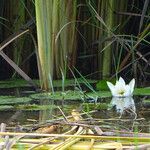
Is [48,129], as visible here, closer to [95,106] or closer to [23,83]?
[95,106]

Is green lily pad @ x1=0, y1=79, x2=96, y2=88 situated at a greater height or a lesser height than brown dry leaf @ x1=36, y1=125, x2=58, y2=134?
greater

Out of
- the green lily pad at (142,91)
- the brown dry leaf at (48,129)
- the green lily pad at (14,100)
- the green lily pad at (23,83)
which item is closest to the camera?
Answer: the brown dry leaf at (48,129)

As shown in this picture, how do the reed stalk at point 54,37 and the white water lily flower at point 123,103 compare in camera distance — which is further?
the reed stalk at point 54,37

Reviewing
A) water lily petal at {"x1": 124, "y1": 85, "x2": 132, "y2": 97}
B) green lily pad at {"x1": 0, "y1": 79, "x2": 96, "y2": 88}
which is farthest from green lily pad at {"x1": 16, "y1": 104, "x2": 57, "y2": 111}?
green lily pad at {"x1": 0, "y1": 79, "x2": 96, "y2": 88}

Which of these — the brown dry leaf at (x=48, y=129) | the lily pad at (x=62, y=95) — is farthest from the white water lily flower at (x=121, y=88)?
the brown dry leaf at (x=48, y=129)

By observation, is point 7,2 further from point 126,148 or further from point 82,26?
point 126,148

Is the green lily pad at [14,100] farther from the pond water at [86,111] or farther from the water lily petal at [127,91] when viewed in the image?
the water lily petal at [127,91]

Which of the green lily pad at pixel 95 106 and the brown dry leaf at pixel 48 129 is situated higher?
the green lily pad at pixel 95 106

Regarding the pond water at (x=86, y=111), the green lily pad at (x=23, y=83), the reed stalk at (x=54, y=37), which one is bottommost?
the pond water at (x=86, y=111)

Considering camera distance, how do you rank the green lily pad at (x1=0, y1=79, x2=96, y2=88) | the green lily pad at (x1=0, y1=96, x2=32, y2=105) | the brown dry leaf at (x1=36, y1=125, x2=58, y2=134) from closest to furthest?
the brown dry leaf at (x1=36, y1=125, x2=58, y2=134), the green lily pad at (x1=0, y1=96, x2=32, y2=105), the green lily pad at (x1=0, y1=79, x2=96, y2=88)

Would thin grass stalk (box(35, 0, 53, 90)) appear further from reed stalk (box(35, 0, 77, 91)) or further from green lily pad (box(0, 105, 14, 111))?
green lily pad (box(0, 105, 14, 111))
